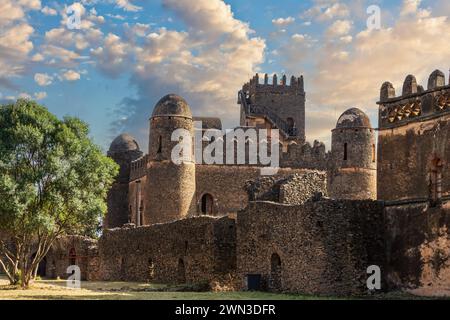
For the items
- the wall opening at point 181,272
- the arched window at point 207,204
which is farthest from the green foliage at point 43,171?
the arched window at point 207,204

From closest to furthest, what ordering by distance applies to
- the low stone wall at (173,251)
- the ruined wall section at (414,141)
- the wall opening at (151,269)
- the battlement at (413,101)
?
the ruined wall section at (414,141) → the battlement at (413,101) → the low stone wall at (173,251) → the wall opening at (151,269)

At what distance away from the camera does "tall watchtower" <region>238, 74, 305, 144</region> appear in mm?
64688

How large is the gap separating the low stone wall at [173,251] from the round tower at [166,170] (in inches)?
163

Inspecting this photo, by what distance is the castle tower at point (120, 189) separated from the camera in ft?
185

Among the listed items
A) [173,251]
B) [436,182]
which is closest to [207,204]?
[173,251]

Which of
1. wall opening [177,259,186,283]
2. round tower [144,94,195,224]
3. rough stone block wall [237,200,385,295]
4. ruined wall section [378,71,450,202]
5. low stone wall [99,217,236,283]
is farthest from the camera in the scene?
round tower [144,94,195,224]

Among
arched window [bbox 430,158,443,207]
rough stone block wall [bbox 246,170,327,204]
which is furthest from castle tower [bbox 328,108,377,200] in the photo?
arched window [bbox 430,158,443,207]

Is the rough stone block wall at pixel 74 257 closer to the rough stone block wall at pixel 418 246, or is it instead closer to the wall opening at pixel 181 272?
the wall opening at pixel 181 272

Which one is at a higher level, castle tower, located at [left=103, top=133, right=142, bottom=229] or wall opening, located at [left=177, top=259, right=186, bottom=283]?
castle tower, located at [left=103, top=133, right=142, bottom=229]

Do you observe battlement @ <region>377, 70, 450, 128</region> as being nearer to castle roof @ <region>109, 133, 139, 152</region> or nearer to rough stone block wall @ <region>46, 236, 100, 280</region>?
rough stone block wall @ <region>46, 236, 100, 280</region>

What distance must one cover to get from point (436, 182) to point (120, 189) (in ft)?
113

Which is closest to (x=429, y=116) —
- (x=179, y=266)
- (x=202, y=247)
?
(x=202, y=247)

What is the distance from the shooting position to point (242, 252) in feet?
100
